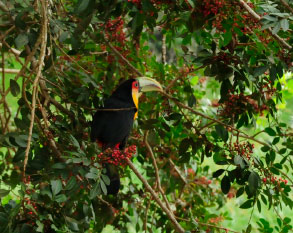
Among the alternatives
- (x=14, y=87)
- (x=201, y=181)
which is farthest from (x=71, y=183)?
(x=201, y=181)

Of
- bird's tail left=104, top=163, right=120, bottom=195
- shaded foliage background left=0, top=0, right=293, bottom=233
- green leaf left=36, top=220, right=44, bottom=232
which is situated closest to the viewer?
green leaf left=36, top=220, right=44, bottom=232

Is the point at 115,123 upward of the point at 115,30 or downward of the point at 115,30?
downward

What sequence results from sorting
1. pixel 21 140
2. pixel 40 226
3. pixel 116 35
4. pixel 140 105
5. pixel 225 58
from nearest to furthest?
pixel 40 226 < pixel 21 140 < pixel 225 58 < pixel 116 35 < pixel 140 105

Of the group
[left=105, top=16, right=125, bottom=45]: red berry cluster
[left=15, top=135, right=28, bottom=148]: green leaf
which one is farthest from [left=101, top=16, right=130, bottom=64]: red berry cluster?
[left=15, top=135, right=28, bottom=148]: green leaf

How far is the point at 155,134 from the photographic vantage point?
93.4 inches

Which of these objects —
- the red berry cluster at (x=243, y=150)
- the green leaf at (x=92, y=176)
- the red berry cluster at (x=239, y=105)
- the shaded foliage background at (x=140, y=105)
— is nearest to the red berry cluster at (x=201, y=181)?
the shaded foliage background at (x=140, y=105)

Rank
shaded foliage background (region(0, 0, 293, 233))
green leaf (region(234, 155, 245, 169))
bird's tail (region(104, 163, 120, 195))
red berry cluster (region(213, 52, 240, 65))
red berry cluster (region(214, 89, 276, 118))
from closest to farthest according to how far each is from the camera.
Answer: shaded foliage background (region(0, 0, 293, 233)), green leaf (region(234, 155, 245, 169)), red berry cluster (region(213, 52, 240, 65)), red berry cluster (region(214, 89, 276, 118)), bird's tail (region(104, 163, 120, 195))

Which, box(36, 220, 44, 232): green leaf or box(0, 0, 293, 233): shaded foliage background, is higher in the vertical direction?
box(0, 0, 293, 233): shaded foliage background

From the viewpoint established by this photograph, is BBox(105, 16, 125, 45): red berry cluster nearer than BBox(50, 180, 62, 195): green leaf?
No

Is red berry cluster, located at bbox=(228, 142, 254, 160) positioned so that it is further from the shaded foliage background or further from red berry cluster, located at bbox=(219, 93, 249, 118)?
red berry cluster, located at bbox=(219, 93, 249, 118)

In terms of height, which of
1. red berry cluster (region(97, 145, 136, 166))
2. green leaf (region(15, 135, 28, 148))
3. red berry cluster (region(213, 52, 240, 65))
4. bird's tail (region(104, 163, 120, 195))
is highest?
red berry cluster (region(213, 52, 240, 65))

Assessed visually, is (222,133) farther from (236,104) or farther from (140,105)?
(140,105)

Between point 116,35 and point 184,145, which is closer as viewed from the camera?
point 184,145

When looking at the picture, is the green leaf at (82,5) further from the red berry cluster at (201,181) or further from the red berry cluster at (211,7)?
the red berry cluster at (201,181)
